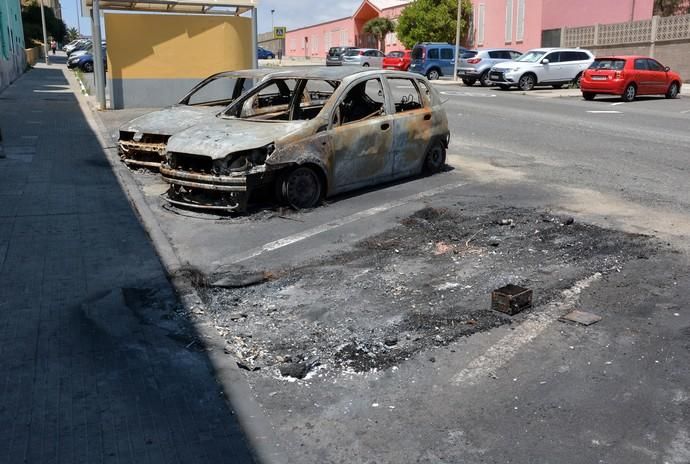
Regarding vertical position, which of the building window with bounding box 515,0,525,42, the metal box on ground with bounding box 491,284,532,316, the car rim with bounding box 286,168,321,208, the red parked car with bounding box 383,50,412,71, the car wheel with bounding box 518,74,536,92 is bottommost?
the metal box on ground with bounding box 491,284,532,316

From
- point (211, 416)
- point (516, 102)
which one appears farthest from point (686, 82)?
point (211, 416)

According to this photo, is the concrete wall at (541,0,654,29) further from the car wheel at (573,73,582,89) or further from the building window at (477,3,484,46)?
the car wheel at (573,73,582,89)

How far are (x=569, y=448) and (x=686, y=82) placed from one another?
3282cm

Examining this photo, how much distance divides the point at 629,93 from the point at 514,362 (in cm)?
2153

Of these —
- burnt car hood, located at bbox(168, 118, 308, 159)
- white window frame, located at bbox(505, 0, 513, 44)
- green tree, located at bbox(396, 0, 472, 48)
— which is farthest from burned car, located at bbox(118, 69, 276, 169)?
green tree, located at bbox(396, 0, 472, 48)

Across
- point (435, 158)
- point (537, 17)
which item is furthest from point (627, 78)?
point (537, 17)

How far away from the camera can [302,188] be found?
25.5 feet

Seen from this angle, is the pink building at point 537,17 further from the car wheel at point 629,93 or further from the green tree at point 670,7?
the car wheel at point 629,93

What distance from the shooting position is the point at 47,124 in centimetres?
A: 1550

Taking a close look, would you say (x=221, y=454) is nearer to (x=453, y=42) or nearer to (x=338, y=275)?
(x=338, y=275)

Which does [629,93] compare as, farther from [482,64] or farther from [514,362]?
[514,362]

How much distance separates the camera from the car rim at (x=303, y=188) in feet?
25.1

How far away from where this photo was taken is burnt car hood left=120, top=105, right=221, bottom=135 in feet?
32.1

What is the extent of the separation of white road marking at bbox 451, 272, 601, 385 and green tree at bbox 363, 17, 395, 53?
54.7m
